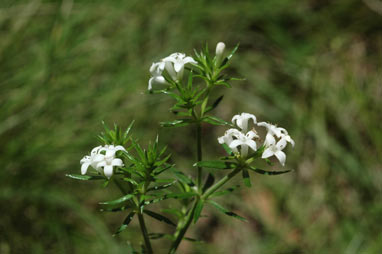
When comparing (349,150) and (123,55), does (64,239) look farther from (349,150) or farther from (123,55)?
(349,150)

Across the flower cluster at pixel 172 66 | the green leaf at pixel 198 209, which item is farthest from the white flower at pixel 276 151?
the flower cluster at pixel 172 66

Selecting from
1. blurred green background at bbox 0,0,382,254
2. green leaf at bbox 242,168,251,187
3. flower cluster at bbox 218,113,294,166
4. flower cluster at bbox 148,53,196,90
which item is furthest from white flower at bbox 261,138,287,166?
blurred green background at bbox 0,0,382,254

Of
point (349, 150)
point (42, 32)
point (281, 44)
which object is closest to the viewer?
point (42, 32)

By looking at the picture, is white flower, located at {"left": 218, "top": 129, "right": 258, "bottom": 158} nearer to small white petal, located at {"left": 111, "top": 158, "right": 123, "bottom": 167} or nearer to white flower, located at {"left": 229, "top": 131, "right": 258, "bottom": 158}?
white flower, located at {"left": 229, "top": 131, "right": 258, "bottom": 158}

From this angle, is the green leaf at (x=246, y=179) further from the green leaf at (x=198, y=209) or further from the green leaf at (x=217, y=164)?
the green leaf at (x=198, y=209)

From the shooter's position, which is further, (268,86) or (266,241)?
(268,86)

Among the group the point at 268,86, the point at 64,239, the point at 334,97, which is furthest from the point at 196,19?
the point at 64,239

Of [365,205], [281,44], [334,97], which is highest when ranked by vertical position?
[281,44]
